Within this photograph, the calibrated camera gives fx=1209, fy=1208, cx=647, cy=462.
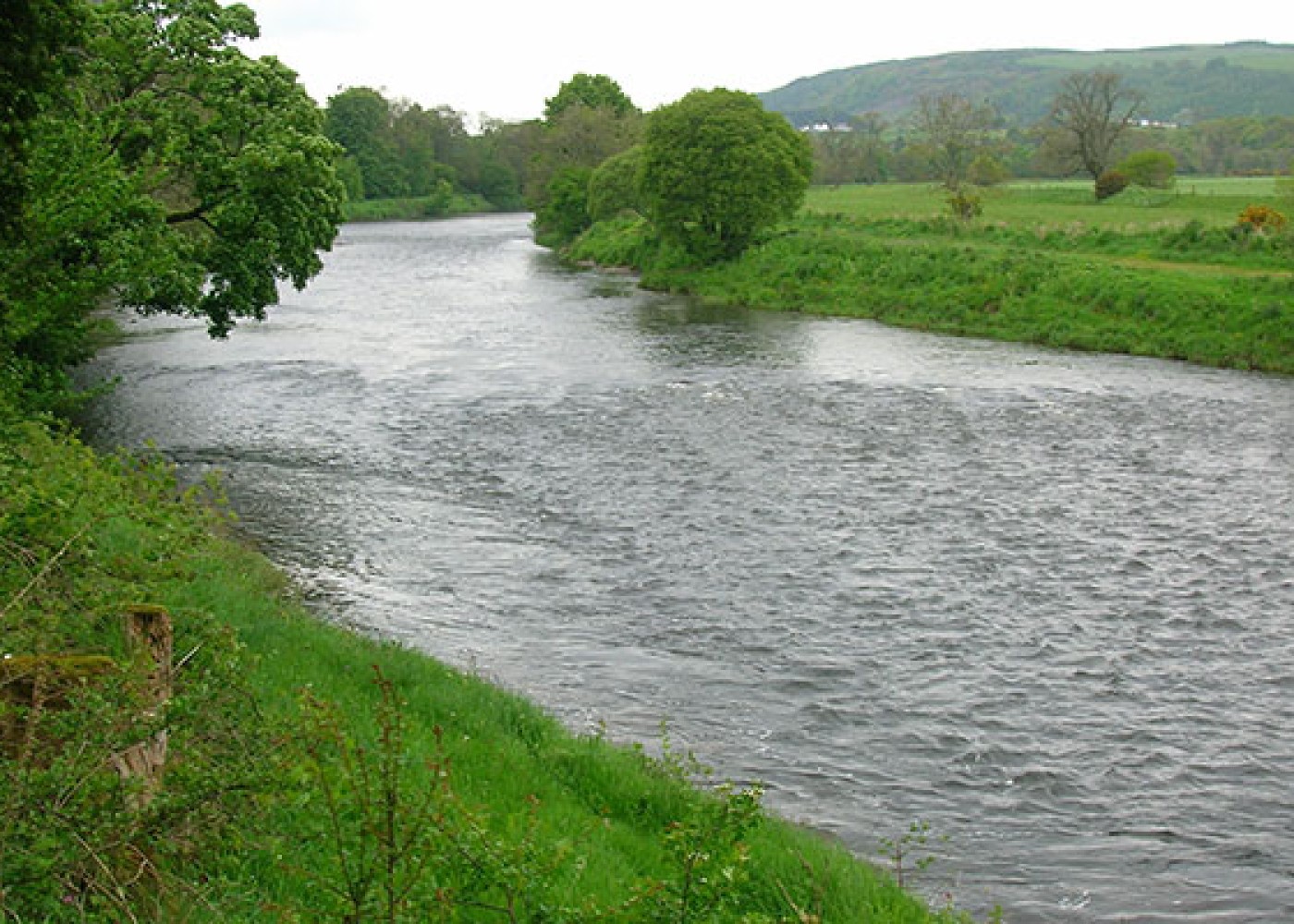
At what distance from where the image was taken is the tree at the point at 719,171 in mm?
54031

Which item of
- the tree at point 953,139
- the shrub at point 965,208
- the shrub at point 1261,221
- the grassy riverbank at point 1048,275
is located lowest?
the grassy riverbank at point 1048,275

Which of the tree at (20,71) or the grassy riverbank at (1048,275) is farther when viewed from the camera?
the grassy riverbank at (1048,275)

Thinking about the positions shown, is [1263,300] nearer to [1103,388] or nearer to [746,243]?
[1103,388]

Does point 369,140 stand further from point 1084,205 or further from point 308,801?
point 308,801

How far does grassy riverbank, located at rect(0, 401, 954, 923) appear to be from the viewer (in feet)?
18.2

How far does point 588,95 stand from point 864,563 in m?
102

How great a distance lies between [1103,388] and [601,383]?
12.9 meters

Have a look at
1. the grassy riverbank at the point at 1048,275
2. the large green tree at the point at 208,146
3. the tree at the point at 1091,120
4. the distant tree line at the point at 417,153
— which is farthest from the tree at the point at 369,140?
the large green tree at the point at 208,146

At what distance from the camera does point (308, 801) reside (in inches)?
250

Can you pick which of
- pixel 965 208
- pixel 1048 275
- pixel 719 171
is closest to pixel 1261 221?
pixel 1048 275

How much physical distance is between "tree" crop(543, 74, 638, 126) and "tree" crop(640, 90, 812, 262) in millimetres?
58623

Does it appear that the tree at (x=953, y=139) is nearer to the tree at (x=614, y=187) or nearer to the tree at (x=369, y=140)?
the tree at (x=614, y=187)

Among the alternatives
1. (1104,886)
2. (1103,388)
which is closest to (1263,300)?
(1103,388)

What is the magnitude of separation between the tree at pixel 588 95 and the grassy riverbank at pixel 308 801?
10684 centimetres
